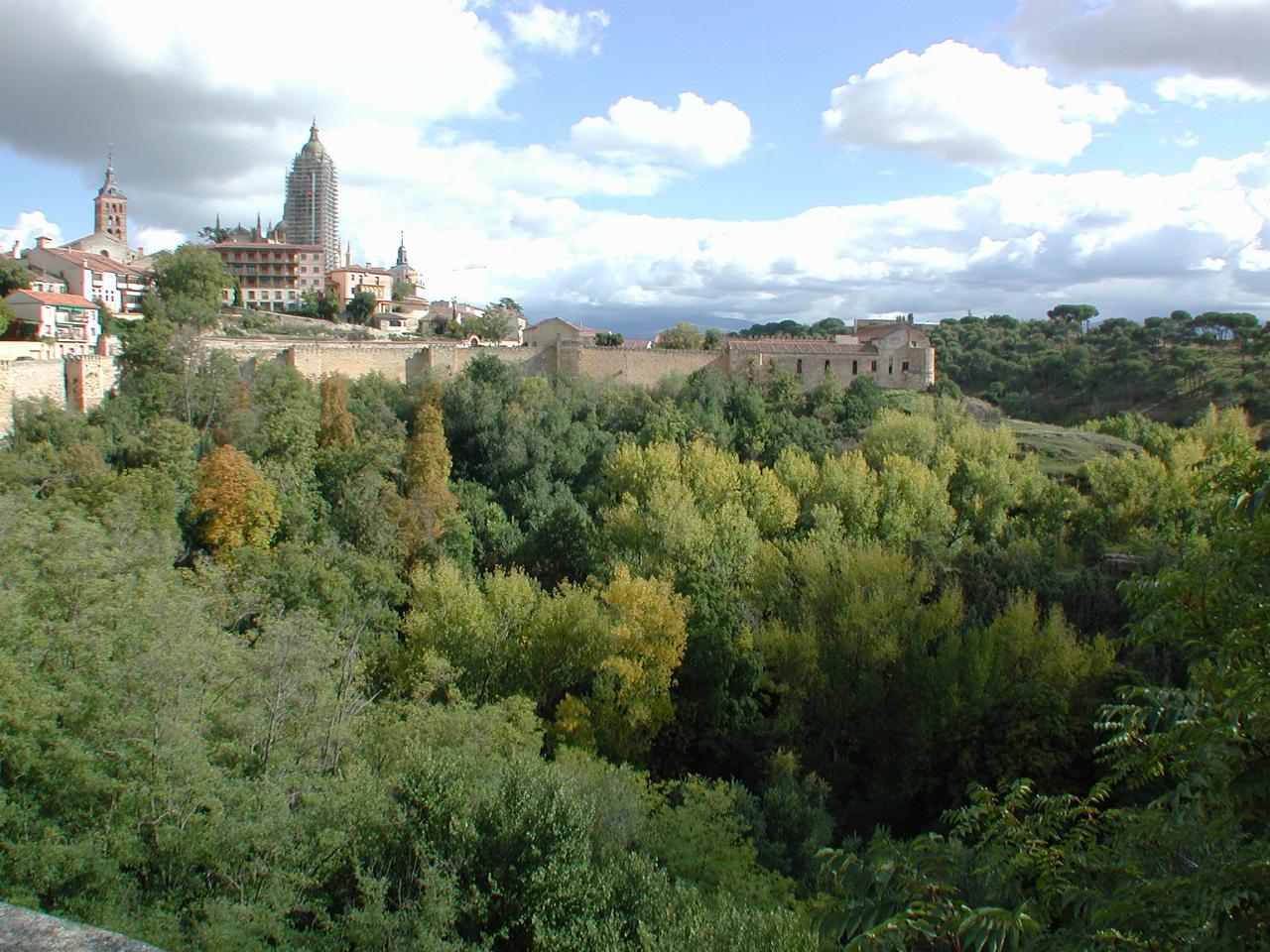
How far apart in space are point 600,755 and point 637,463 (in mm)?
13210

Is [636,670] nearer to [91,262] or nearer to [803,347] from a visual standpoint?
[803,347]

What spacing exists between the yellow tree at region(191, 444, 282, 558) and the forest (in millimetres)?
88

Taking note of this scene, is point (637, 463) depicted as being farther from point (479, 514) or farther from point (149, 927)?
point (149, 927)

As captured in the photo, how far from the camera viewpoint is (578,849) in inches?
398

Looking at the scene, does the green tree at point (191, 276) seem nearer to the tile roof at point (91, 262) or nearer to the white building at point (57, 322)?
the white building at point (57, 322)

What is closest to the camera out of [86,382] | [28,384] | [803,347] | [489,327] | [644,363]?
[28,384]

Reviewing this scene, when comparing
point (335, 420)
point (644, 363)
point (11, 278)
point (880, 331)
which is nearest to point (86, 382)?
point (335, 420)

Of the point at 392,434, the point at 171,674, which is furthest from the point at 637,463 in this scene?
the point at 171,674

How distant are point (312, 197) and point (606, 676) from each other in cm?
12188

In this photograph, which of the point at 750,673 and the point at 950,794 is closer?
the point at 950,794

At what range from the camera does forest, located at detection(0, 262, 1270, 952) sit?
5281mm

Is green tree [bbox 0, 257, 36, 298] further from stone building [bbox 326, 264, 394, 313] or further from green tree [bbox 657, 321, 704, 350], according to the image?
stone building [bbox 326, 264, 394, 313]

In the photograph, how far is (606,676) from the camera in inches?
672

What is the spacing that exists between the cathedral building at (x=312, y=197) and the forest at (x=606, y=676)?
315 ft
